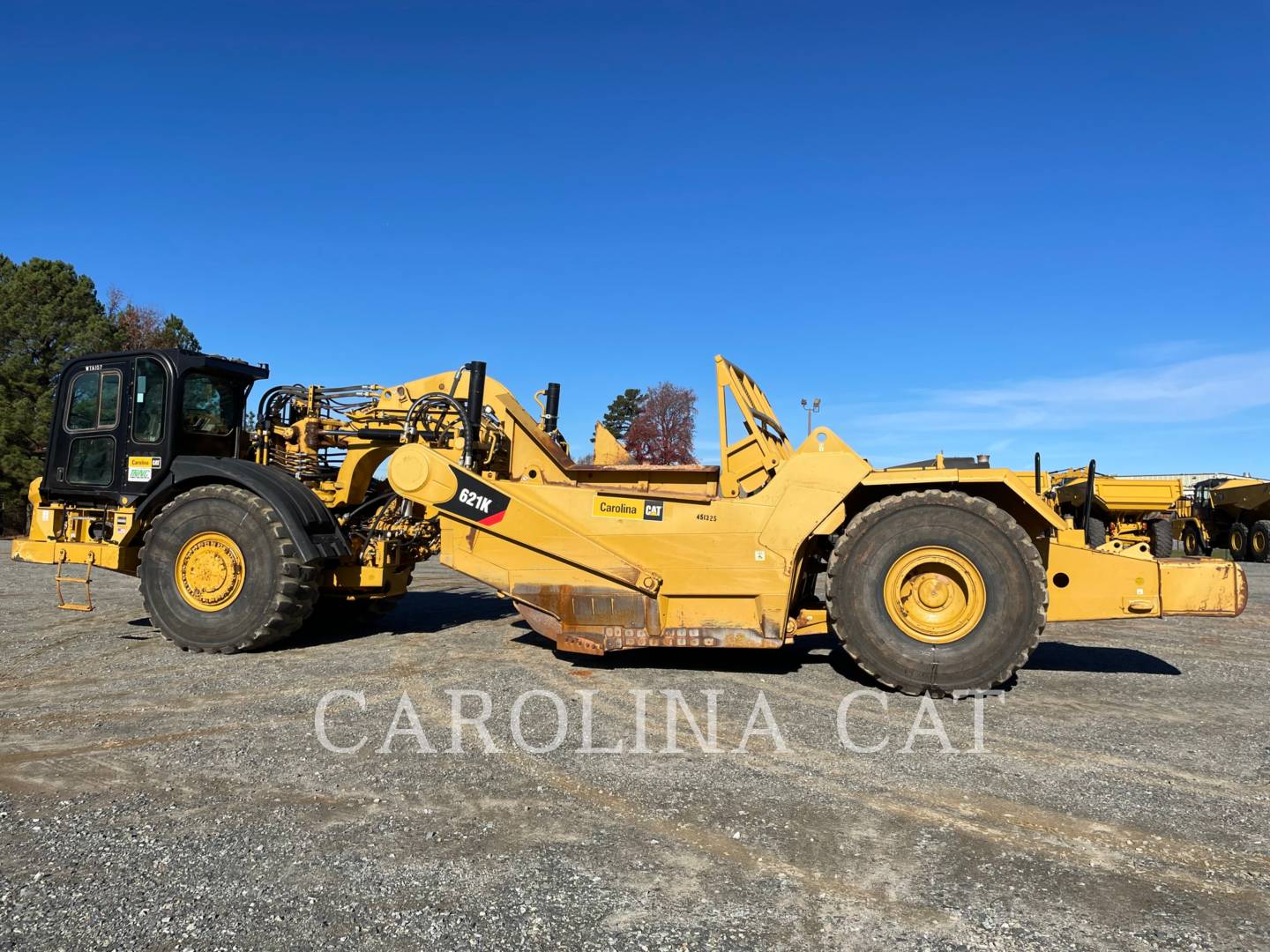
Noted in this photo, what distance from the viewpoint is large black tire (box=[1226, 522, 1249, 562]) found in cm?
2148

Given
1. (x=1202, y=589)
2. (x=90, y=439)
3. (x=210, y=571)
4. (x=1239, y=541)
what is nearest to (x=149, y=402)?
(x=90, y=439)

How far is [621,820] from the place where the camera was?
3.33 m

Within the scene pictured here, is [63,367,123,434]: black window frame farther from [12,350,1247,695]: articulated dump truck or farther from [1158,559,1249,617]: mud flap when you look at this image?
[1158,559,1249,617]: mud flap

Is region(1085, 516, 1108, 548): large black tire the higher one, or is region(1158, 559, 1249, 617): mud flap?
region(1085, 516, 1108, 548): large black tire

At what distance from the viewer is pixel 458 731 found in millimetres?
4488

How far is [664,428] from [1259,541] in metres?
22.3

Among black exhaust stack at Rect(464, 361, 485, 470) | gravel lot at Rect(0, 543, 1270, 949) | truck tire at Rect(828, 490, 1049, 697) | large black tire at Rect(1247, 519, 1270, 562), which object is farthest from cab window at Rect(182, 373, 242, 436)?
large black tire at Rect(1247, 519, 1270, 562)

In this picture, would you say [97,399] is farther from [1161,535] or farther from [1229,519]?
[1229,519]

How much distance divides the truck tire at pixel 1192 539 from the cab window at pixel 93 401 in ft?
83.2

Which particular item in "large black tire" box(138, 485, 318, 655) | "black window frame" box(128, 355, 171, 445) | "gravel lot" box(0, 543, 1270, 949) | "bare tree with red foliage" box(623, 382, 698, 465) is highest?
"bare tree with red foliage" box(623, 382, 698, 465)

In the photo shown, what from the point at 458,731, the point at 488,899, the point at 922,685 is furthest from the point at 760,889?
the point at 922,685

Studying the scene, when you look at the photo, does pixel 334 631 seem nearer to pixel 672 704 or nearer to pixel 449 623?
pixel 449 623

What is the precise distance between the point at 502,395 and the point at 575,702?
3.13 m

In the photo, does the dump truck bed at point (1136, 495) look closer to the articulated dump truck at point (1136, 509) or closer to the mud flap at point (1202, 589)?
the articulated dump truck at point (1136, 509)
